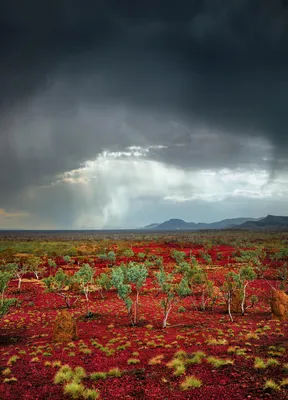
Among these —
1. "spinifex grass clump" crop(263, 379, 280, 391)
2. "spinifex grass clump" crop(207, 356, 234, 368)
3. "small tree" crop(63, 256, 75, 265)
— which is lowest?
"small tree" crop(63, 256, 75, 265)

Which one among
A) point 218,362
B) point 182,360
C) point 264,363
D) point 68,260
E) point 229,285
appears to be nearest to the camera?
point 264,363

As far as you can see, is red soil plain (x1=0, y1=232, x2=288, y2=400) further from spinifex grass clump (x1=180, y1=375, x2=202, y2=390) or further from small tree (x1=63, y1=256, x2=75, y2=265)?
small tree (x1=63, y1=256, x2=75, y2=265)

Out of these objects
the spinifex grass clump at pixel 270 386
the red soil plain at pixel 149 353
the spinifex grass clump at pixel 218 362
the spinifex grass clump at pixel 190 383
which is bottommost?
the red soil plain at pixel 149 353

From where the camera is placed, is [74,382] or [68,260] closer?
[74,382]

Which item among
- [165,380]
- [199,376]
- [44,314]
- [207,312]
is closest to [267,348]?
[199,376]

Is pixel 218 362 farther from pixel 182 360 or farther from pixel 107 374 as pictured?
pixel 107 374

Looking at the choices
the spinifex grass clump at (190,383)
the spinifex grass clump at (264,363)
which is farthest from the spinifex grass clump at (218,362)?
the spinifex grass clump at (190,383)

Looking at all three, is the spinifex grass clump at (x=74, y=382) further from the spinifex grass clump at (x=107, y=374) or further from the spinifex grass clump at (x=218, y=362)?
the spinifex grass clump at (x=218, y=362)

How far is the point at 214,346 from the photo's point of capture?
21.9m

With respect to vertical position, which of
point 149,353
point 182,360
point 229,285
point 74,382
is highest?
point 229,285

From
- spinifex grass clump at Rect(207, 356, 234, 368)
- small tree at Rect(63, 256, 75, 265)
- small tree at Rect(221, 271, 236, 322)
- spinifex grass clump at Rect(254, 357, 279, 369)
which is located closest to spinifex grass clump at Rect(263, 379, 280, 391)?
spinifex grass clump at Rect(254, 357, 279, 369)

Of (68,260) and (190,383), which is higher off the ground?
(190,383)

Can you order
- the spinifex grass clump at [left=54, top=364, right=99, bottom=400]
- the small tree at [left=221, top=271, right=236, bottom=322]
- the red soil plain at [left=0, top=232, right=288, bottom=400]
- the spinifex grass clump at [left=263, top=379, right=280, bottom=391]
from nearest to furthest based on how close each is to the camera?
the spinifex grass clump at [left=263, top=379, right=280, bottom=391] → the spinifex grass clump at [left=54, top=364, right=99, bottom=400] → the red soil plain at [left=0, top=232, right=288, bottom=400] → the small tree at [left=221, top=271, right=236, bottom=322]

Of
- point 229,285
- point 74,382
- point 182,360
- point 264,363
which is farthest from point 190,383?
point 229,285
